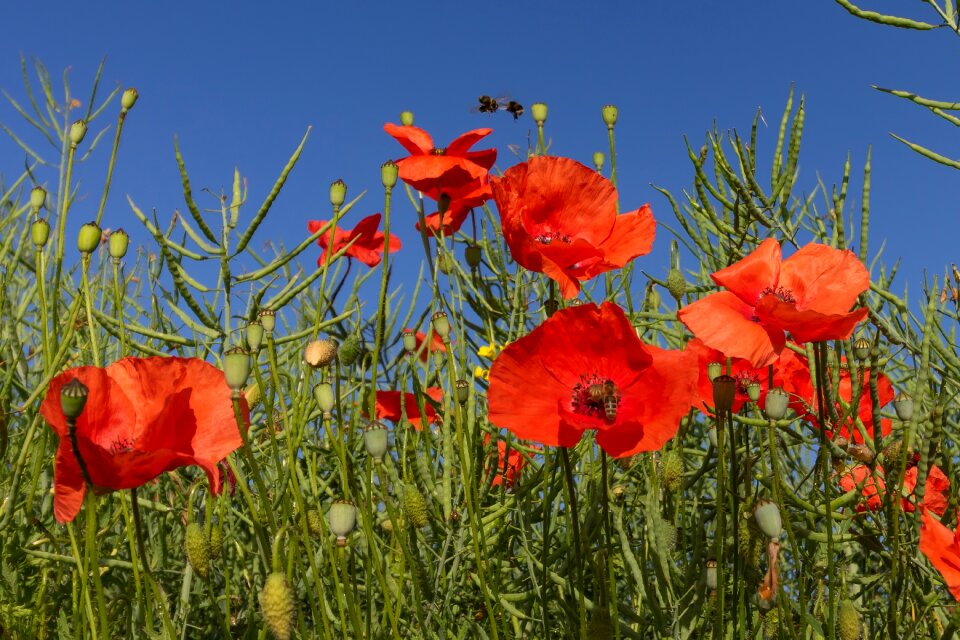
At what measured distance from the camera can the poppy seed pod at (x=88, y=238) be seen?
133 cm

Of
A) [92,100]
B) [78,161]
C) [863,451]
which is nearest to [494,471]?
[863,451]

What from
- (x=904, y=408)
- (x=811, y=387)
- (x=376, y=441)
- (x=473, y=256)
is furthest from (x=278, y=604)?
(x=473, y=256)

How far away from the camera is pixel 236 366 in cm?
102

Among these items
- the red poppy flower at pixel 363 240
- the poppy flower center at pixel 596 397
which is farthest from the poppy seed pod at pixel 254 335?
the red poppy flower at pixel 363 240

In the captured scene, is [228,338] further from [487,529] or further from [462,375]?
[487,529]

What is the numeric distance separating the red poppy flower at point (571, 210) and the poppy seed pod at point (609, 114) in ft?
0.84

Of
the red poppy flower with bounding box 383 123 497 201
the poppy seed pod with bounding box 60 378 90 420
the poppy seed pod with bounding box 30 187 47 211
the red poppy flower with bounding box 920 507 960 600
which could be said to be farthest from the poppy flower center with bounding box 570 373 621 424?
the poppy seed pod with bounding box 30 187 47 211

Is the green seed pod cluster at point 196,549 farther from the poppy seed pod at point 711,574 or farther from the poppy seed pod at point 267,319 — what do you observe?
the poppy seed pod at point 711,574

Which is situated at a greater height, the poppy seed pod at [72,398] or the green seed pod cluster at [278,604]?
the poppy seed pod at [72,398]

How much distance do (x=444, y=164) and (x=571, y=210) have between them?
39 cm

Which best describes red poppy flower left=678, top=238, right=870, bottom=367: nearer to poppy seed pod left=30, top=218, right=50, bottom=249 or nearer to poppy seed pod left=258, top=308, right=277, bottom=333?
poppy seed pod left=258, top=308, right=277, bottom=333

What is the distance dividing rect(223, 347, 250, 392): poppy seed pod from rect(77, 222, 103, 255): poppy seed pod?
43 centimetres

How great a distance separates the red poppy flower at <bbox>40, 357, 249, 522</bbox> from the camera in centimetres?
108

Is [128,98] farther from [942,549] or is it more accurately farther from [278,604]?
[942,549]
